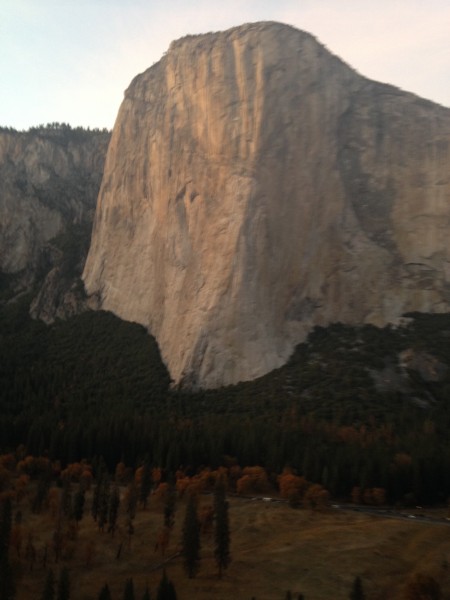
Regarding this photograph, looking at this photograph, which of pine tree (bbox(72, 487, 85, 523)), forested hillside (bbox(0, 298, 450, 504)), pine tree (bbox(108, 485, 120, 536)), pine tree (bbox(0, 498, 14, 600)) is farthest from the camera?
forested hillside (bbox(0, 298, 450, 504))

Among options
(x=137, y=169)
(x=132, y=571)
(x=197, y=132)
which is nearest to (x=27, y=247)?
(x=137, y=169)

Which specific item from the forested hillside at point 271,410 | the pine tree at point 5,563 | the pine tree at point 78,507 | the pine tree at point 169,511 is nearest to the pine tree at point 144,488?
the pine tree at point 169,511

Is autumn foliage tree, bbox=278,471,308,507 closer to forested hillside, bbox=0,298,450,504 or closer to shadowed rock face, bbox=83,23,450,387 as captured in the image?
forested hillside, bbox=0,298,450,504

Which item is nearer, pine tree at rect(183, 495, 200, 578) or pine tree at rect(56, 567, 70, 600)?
pine tree at rect(56, 567, 70, 600)

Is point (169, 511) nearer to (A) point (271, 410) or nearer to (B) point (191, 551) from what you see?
(B) point (191, 551)

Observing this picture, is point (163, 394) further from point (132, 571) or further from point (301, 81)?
point (301, 81)

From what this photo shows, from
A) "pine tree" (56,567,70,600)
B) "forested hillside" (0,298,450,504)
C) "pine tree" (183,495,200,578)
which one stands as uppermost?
"forested hillside" (0,298,450,504)

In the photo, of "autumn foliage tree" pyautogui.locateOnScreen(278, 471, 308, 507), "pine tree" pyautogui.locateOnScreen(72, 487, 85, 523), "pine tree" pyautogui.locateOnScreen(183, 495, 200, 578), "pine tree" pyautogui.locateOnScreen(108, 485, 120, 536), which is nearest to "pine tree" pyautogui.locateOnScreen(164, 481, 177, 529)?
"pine tree" pyautogui.locateOnScreen(108, 485, 120, 536)

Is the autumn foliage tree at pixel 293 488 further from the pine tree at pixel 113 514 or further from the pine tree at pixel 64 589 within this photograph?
the pine tree at pixel 64 589
